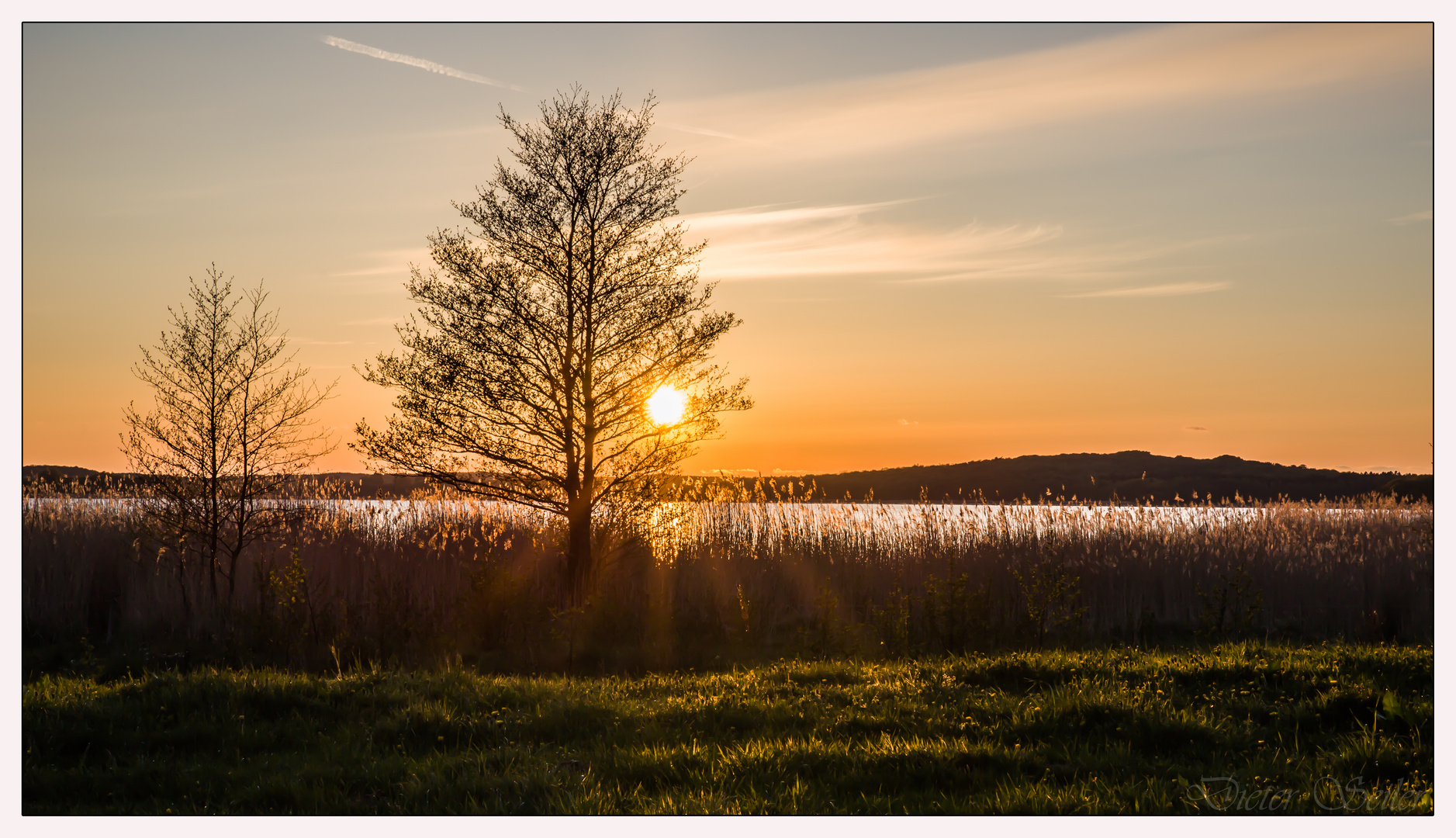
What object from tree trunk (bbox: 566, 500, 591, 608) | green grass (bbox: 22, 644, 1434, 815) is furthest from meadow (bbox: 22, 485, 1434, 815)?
tree trunk (bbox: 566, 500, 591, 608)

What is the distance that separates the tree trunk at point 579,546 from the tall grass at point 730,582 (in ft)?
0.79

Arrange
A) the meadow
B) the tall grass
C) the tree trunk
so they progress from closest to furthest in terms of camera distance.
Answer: the meadow → the tall grass → the tree trunk

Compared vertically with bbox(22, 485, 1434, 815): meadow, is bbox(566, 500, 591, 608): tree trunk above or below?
above

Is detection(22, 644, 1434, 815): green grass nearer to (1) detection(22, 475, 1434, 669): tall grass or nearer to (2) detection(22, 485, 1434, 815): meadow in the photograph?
(2) detection(22, 485, 1434, 815): meadow

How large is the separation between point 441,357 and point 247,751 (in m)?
7.74

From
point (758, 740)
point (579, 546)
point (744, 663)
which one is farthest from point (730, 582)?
point (758, 740)

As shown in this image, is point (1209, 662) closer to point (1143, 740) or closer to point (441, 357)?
point (1143, 740)

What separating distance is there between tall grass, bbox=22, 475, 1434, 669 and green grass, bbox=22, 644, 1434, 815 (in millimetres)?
2609

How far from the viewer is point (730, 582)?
14.4 meters

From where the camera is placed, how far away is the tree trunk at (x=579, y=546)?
13586mm

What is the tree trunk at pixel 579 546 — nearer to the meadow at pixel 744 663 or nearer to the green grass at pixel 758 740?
the meadow at pixel 744 663

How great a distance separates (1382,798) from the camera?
5.33 meters

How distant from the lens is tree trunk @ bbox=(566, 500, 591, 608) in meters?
13.6

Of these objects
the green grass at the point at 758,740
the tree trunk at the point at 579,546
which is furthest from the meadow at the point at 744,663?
the tree trunk at the point at 579,546
